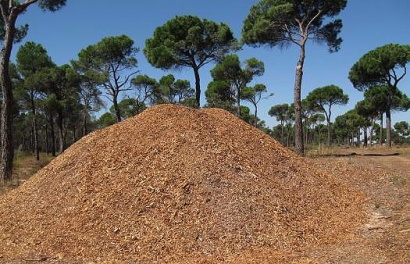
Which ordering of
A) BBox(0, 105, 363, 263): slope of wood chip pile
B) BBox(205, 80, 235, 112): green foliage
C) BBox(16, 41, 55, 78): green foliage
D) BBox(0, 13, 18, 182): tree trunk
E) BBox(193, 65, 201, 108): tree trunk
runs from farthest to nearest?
BBox(205, 80, 235, 112): green foliage
BBox(16, 41, 55, 78): green foliage
BBox(193, 65, 201, 108): tree trunk
BBox(0, 13, 18, 182): tree trunk
BBox(0, 105, 363, 263): slope of wood chip pile

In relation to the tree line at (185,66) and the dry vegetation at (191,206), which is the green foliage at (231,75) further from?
the dry vegetation at (191,206)

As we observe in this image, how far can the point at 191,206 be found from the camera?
16.8 ft

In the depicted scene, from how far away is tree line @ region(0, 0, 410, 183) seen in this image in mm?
13352

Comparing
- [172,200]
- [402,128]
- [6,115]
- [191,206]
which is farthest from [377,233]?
[402,128]

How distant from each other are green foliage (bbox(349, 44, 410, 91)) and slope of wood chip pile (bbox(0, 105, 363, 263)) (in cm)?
1739

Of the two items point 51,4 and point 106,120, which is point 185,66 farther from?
point 106,120

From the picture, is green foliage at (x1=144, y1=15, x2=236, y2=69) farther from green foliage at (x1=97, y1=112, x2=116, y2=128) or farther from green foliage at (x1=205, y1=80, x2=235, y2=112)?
green foliage at (x1=97, y1=112, x2=116, y2=128)

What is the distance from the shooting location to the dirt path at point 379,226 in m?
4.13

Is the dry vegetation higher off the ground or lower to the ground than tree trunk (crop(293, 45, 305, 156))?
lower

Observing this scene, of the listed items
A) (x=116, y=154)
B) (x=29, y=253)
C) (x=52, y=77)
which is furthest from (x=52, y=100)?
(x=29, y=253)

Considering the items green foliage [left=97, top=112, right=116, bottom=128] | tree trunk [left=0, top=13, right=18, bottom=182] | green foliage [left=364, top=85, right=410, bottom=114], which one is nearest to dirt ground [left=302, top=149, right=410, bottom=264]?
tree trunk [left=0, top=13, right=18, bottom=182]

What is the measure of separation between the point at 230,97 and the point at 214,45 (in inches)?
329

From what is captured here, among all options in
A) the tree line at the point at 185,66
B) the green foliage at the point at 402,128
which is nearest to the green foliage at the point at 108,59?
the tree line at the point at 185,66

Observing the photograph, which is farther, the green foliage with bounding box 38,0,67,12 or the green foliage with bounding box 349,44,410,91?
the green foliage with bounding box 349,44,410,91
